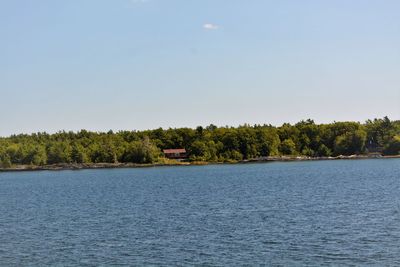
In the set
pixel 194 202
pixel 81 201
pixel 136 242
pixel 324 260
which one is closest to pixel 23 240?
pixel 136 242

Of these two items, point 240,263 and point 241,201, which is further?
point 241,201

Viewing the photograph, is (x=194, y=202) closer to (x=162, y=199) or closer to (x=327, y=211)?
(x=162, y=199)

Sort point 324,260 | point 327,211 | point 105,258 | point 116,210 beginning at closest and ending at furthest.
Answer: point 324,260 < point 105,258 < point 327,211 < point 116,210

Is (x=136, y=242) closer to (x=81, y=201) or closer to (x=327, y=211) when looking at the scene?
(x=327, y=211)

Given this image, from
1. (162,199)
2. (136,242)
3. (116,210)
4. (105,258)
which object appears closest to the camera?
(105,258)

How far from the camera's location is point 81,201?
244 feet

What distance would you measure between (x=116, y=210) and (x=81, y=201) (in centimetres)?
1471

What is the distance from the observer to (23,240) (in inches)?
1667

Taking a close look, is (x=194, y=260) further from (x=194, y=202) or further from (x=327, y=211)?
(x=194, y=202)

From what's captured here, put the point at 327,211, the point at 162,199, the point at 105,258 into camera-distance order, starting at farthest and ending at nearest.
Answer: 1. the point at 162,199
2. the point at 327,211
3. the point at 105,258

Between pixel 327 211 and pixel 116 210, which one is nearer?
pixel 327 211

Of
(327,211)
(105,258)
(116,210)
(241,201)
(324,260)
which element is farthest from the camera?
(241,201)

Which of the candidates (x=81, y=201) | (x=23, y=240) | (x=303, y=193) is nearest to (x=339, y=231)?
(x=23, y=240)

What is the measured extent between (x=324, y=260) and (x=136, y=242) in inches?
556
